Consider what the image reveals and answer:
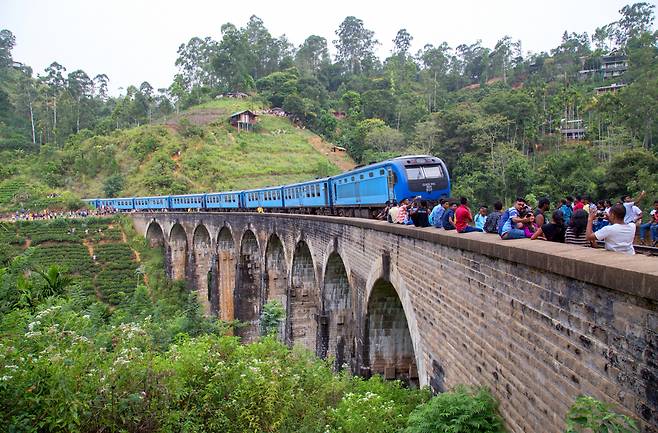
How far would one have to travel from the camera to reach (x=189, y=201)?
123 ft

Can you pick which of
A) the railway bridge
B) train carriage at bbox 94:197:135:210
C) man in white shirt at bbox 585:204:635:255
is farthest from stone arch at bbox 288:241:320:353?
train carriage at bbox 94:197:135:210

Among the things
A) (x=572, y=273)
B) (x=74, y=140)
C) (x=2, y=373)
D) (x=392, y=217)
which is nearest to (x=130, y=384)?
(x=2, y=373)

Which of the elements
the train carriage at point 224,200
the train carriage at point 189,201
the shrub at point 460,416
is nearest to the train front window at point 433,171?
the shrub at point 460,416

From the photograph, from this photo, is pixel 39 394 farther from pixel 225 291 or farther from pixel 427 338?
pixel 225 291

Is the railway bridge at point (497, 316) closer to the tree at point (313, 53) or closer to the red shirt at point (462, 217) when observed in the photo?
the red shirt at point (462, 217)

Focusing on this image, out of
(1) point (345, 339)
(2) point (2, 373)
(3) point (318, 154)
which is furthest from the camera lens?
(3) point (318, 154)

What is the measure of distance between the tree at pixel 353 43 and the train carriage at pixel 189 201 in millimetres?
63836

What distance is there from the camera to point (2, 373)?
4.98 metres

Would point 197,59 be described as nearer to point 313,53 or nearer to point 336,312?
point 313,53

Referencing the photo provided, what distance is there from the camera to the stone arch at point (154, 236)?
39.0m

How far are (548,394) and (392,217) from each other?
5.85 m

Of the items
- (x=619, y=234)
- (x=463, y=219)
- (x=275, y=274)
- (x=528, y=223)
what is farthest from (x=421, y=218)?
(x=275, y=274)

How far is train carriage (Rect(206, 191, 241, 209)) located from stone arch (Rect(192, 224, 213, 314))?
2396mm

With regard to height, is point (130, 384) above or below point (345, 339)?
above
